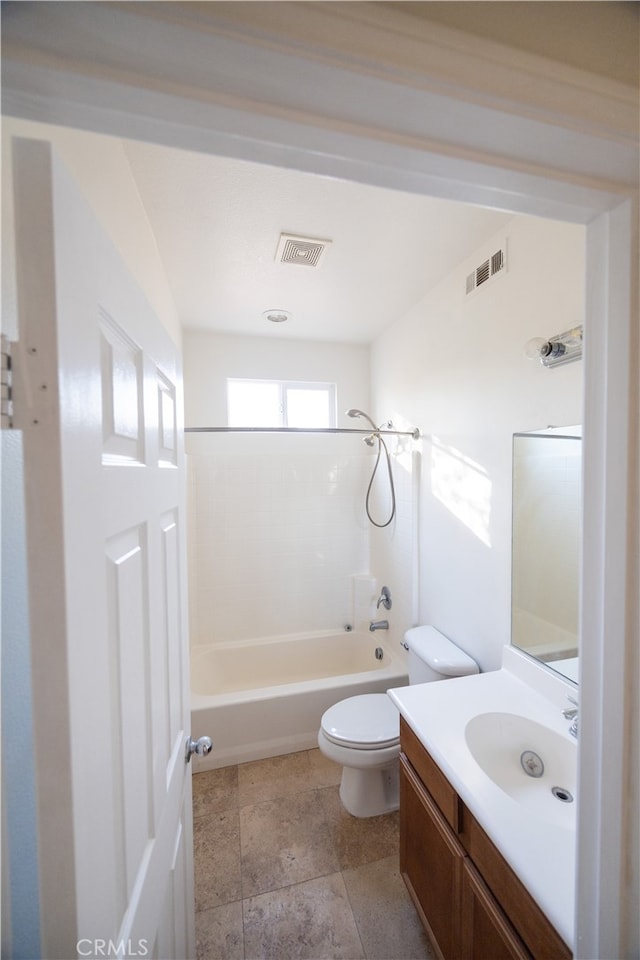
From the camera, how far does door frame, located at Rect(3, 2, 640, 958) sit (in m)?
0.35

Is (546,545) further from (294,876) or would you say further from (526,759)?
(294,876)

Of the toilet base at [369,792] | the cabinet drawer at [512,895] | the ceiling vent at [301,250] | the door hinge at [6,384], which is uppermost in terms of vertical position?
the ceiling vent at [301,250]

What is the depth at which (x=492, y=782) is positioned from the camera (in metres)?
0.93

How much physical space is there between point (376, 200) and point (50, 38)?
1260 mm

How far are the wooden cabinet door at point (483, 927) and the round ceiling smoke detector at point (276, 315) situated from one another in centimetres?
254

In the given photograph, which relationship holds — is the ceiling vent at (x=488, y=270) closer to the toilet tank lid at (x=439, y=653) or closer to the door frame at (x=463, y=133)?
the door frame at (x=463, y=133)

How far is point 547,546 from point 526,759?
682 mm

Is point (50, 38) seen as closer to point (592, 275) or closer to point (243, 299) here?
point (592, 275)

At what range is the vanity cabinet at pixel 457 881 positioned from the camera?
0.75 m

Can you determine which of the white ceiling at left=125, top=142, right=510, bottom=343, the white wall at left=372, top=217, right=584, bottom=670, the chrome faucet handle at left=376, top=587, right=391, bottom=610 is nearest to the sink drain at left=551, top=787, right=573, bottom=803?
the white wall at left=372, top=217, right=584, bottom=670

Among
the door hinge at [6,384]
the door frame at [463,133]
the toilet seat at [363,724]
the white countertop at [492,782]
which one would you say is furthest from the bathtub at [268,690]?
the door hinge at [6,384]

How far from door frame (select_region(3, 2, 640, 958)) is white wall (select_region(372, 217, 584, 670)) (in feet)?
2.44

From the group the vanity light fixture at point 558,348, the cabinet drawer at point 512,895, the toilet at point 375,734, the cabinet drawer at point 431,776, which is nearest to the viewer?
the cabinet drawer at point 512,895

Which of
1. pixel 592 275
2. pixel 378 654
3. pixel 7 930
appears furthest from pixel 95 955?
pixel 378 654
